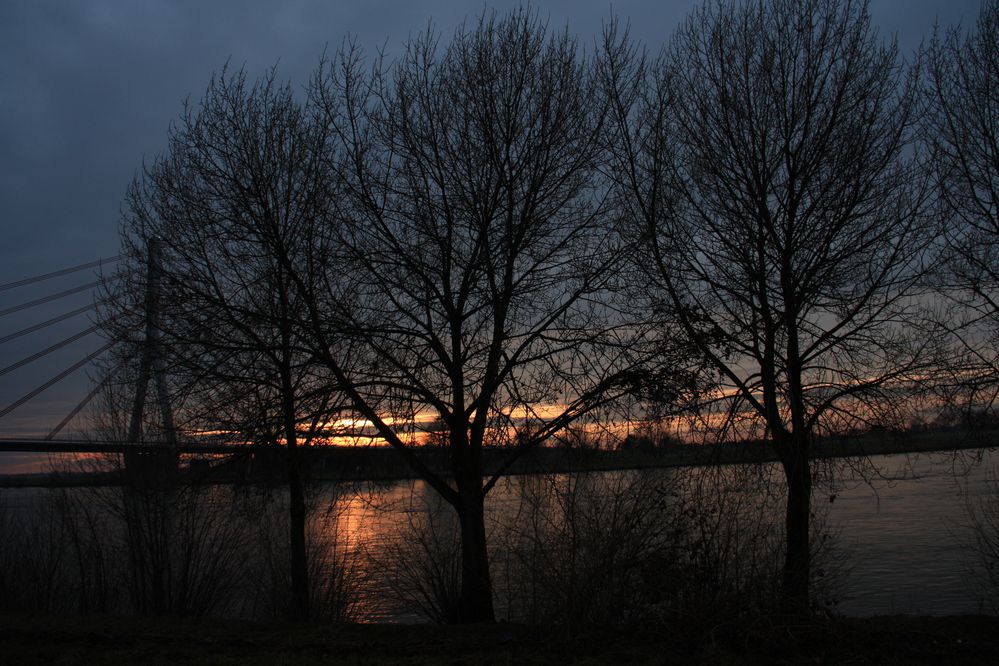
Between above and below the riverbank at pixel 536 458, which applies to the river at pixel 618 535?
below

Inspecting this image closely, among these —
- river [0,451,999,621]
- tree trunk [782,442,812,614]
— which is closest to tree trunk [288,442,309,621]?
river [0,451,999,621]

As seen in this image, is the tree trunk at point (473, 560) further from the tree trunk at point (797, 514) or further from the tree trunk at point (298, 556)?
the tree trunk at point (797, 514)

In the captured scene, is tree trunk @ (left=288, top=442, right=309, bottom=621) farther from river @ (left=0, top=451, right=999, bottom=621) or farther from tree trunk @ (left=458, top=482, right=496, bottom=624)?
tree trunk @ (left=458, top=482, right=496, bottom=624)

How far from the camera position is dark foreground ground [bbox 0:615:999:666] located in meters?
6.98

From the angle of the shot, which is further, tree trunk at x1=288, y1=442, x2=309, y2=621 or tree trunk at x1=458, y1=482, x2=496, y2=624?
tree trunk at x1=288, y1=442, x2=309, y2=621

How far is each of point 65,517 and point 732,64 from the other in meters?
13.1

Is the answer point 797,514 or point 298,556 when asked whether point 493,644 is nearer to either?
point 797,514

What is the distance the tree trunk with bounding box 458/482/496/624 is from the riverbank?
606 millimetres

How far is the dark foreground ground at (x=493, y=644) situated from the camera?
698 centimetres

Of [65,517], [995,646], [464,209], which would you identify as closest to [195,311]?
[464,209]

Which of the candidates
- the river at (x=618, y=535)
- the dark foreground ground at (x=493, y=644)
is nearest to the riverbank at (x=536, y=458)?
the river at (x=618, y=535)

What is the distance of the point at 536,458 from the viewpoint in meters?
11.1

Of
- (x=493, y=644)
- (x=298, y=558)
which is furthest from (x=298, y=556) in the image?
(x=493, y=644)

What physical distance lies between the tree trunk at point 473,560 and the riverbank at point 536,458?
0.61m
